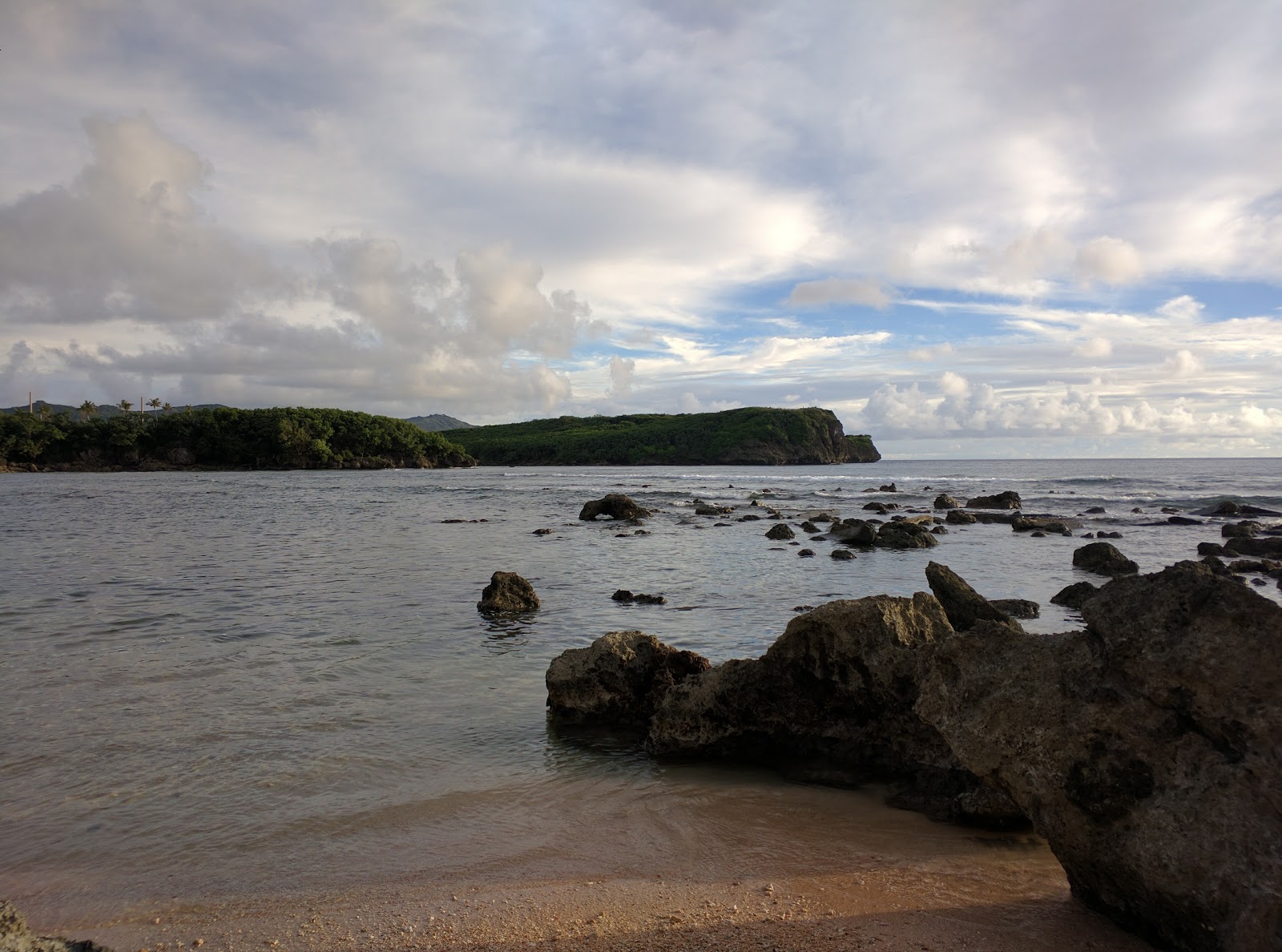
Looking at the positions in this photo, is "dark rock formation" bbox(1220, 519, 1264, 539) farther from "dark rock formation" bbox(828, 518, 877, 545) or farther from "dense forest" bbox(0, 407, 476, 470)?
"dense forest" bbox(0, 407, 476, 470)

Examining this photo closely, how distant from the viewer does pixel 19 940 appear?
3.63 metres

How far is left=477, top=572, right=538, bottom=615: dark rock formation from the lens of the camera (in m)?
14.1

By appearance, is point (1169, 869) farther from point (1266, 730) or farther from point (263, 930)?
point (263, 930)

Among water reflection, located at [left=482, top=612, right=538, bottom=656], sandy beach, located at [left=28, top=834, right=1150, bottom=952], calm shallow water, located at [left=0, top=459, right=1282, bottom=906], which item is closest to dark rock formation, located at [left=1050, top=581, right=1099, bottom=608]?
calm shallow water, located at [left=0, top=459, right=1282, bottom=906]

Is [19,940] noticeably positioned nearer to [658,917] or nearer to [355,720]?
[658,917]

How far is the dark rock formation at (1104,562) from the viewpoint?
19875mm

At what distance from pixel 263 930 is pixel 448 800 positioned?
2.00 m

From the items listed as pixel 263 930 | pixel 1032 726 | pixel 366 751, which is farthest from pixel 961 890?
pixel 366 751

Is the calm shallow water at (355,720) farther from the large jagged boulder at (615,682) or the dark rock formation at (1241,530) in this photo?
the dark rock formation at (1241,530)

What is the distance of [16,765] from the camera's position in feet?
23.0

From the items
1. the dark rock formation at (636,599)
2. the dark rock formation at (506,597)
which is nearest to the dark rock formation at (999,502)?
the dark rock formation at (636,599)

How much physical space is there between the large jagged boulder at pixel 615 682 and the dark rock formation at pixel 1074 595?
31.2 ft

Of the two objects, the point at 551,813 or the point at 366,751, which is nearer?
the point at 551,813

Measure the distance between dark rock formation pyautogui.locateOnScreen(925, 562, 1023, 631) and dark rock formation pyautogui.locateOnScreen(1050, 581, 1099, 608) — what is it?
4.75m
